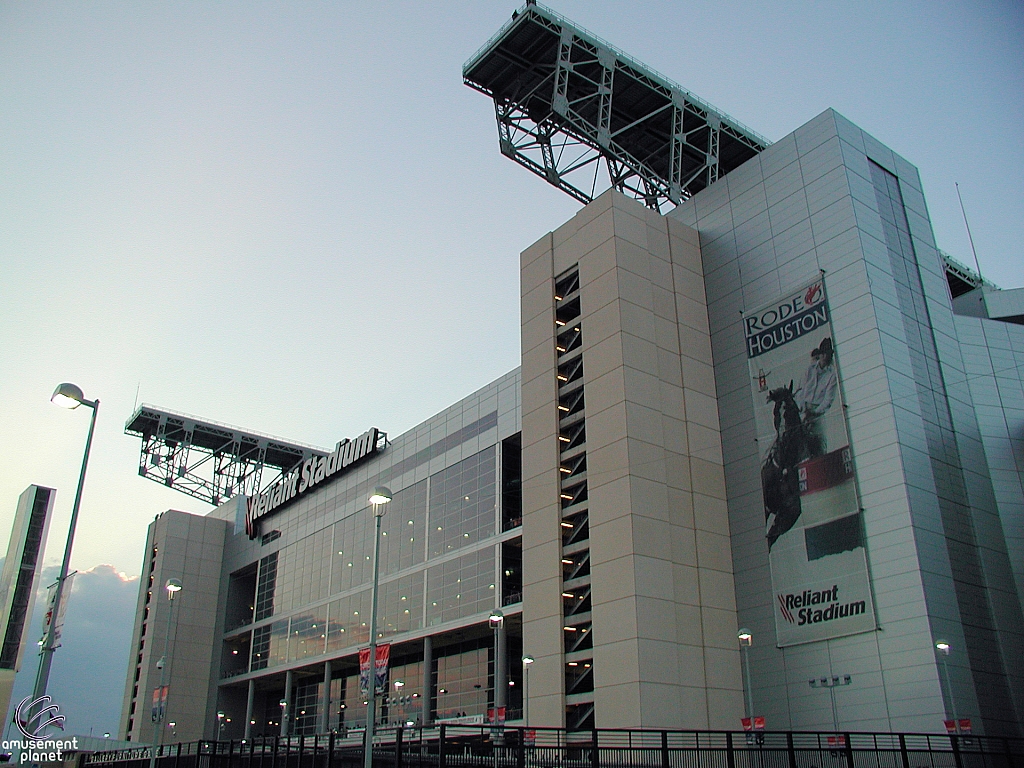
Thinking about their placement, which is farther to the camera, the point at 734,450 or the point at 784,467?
the point at 734,450

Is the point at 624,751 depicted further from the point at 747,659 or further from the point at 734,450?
the point at 734,450

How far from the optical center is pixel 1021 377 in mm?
53469

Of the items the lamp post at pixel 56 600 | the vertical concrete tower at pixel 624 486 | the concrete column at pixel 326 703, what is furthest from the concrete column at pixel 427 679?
the lamp post at pixel 56 600

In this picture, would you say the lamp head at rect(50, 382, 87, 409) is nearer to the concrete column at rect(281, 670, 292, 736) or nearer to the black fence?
the black fence

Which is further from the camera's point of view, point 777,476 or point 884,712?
point 777,476

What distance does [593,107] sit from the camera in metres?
69.9

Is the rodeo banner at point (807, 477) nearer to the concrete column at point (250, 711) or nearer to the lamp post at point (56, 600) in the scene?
the lamp post at point (56, 600)

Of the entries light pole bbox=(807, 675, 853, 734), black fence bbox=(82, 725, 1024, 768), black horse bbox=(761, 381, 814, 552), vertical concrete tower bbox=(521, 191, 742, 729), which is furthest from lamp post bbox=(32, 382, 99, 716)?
black horse bbox=(761, 381, 814, 552)

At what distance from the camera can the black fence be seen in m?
28.2

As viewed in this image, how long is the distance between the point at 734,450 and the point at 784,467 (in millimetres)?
4096

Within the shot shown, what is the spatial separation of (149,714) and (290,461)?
35731mm

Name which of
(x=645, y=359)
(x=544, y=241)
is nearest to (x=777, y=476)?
(x=645, y=359)

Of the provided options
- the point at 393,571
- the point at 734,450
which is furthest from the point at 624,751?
the point at 393,571

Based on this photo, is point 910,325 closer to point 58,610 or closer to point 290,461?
point 58,610
